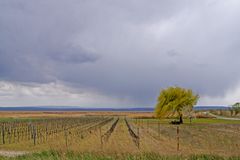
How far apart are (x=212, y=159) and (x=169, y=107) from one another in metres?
71.5

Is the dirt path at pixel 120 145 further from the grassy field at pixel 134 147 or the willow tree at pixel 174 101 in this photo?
the willow tree at pixel 174 101

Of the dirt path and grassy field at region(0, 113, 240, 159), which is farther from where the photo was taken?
the dirt path

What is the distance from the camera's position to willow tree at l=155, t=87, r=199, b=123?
3238 inches

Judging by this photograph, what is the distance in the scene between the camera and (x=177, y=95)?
84000 mm

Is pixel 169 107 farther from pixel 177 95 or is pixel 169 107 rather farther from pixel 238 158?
pixel 238 158

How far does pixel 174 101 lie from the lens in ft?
273

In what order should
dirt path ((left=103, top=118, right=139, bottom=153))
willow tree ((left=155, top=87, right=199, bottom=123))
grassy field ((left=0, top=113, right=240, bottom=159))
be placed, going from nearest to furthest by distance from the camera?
1. grassy field ((left=0, top=113, right=240, bottom=159))
2. dirt path ((left=103, top=118, right=139, bottom=153))
3. willow tree ((left=155, top=87, right=199, bottom=123))

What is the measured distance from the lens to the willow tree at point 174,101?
8225 cm

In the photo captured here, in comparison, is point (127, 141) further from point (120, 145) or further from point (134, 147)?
point (134, 147)

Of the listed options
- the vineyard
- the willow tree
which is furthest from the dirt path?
the willow tree

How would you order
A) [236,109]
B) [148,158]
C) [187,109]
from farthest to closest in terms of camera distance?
[236,109]
[187,109]
[148,158]

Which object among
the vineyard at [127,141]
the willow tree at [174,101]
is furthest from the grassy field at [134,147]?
the willow tree at [174,101]

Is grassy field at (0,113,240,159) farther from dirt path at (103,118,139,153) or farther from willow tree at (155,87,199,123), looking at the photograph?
willow tree at (155,87,199,123)

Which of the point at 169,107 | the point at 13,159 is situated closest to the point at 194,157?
the point at 13,159
